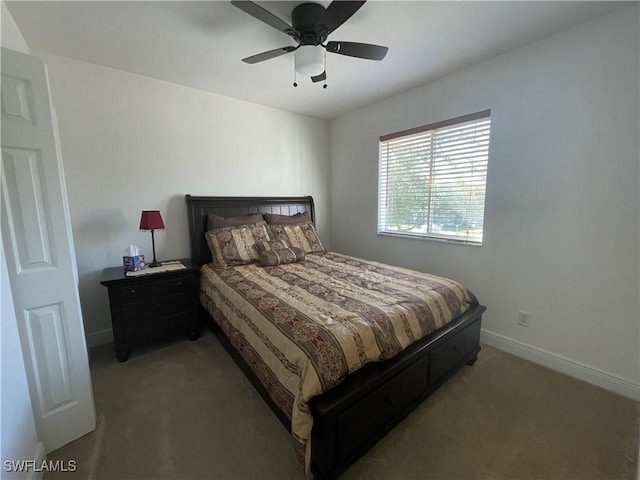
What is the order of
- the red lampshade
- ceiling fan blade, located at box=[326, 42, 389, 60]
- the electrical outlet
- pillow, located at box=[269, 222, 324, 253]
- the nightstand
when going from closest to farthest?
ceiling fan blade, located at box=[326, 42, 389, 60] < the nightstand < the electrical outlet < the red lampshade < pillow, located at box=[269, 222, 324, 253]

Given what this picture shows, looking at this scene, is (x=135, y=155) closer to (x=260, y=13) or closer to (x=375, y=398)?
(x=260, y=13)

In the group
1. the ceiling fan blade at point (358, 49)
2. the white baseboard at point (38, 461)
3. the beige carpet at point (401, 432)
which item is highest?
the ceiling fan blade at point (358, 49)

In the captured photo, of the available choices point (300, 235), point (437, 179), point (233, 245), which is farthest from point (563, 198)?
point (233, 245)

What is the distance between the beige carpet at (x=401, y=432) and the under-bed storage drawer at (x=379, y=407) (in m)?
0.16

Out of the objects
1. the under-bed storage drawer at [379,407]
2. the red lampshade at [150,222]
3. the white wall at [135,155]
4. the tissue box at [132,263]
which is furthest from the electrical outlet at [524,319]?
the tissue box at [132,263]

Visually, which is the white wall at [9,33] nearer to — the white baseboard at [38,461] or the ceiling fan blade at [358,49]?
the ceiling fan blade at [358,49]

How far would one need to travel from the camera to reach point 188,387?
1.98 metres

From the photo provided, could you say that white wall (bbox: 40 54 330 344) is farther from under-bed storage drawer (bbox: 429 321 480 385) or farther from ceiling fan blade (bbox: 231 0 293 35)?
under-bed storage drawer (bbox: 429 321 480 385)

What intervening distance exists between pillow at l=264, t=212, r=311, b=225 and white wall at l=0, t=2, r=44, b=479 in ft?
7.40

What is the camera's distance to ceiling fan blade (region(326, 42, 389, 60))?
174cm

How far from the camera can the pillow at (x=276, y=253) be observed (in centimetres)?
267

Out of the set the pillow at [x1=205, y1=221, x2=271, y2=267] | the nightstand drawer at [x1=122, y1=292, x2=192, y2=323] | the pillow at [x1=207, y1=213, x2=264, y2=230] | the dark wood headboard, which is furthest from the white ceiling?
the nightstand drawer at [x1=122, y1=292, x2=192, y2=323]

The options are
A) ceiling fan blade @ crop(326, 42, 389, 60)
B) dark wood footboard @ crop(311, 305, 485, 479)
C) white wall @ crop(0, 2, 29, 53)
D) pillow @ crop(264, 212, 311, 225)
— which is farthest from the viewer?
pillow @ crop(264, 212, 311, 225)

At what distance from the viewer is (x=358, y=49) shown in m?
1.79
